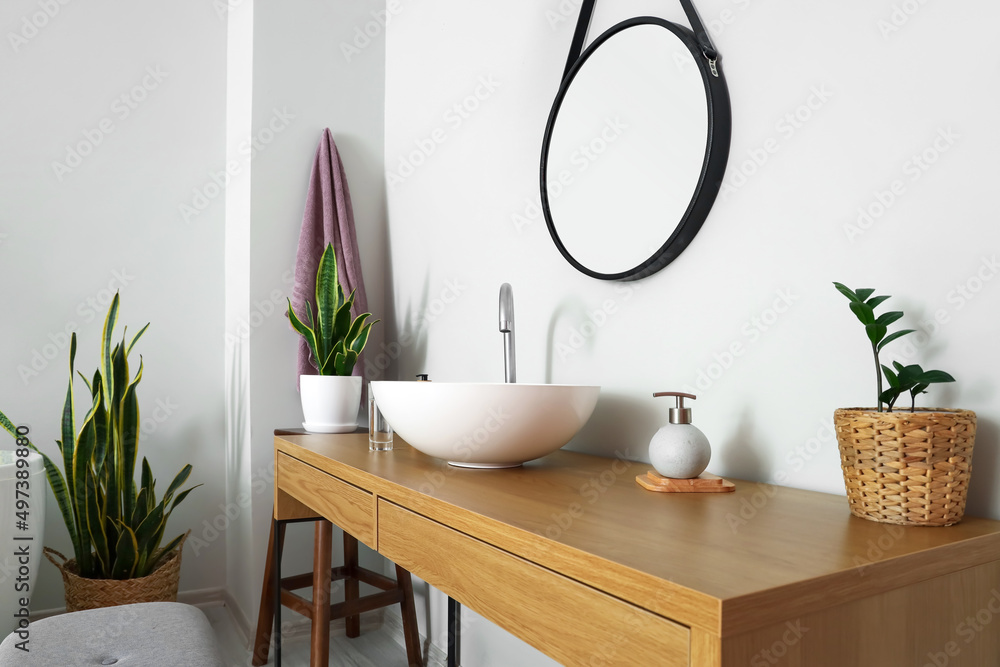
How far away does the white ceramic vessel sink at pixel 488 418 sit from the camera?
1.15 meters

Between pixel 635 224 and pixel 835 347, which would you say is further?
pixel 635 224

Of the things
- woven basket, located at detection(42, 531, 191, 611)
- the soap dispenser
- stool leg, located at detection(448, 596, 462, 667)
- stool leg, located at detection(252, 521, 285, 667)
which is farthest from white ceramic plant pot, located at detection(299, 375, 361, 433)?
the soap dispenser

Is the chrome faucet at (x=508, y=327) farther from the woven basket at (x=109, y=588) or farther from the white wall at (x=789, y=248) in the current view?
the woven basket at (x=109, y=588)

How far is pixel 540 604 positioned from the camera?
2.49 feet

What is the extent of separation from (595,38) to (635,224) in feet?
1.48

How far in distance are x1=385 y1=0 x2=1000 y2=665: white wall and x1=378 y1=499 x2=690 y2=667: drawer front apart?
0.50 metres

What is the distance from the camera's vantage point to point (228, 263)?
98.7 inches

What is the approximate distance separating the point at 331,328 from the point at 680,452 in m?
1.30

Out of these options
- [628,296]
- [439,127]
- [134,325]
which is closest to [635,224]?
[628,296]

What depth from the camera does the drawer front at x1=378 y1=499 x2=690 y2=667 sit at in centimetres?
62

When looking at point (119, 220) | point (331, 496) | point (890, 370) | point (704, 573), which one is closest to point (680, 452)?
point (890, 370)

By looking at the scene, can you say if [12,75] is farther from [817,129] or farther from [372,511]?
[817,129]

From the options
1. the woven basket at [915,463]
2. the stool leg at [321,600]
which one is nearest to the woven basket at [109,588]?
the stool leg at [321,600]

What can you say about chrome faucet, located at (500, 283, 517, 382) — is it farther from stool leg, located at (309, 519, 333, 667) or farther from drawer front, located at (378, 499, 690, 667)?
stool leg, located at (309, 519, 333, 667)
